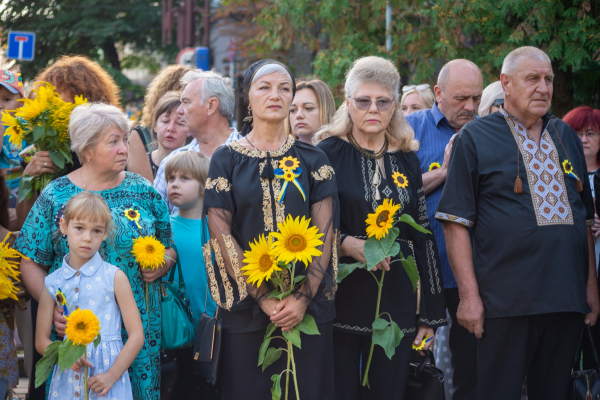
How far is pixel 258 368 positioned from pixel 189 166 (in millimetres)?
1751

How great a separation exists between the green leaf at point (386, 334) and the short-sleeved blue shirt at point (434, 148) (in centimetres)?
99

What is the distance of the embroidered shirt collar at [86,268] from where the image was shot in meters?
3.43

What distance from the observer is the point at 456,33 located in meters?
8.38

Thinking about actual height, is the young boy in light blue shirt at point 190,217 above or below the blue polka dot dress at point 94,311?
above

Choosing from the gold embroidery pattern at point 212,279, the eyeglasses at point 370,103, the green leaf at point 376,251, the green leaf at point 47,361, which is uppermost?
the eyeglasses at point 370,103

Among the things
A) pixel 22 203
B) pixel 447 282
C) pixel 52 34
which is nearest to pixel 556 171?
pixel 447 282

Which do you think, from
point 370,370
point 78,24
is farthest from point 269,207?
point 78,24

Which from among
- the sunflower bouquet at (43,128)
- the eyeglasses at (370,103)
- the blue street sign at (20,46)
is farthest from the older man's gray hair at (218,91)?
the blue street sign at (20,46)

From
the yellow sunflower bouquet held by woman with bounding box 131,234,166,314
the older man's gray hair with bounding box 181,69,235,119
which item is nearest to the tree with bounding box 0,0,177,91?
the older man's gray hair with bounding box 181,69,235,119

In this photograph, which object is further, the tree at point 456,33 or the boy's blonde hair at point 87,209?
the tree at point 456,33

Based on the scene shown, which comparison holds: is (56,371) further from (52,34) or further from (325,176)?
(52,34)

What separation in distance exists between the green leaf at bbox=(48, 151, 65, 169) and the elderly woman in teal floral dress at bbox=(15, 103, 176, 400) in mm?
198

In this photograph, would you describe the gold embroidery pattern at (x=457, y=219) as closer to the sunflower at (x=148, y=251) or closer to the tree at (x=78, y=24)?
the sunflower at (x=148, y=251)

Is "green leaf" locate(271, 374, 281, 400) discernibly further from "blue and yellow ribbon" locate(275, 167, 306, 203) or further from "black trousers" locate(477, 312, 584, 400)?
"black trousers" locate(477, 312, 584, 400)
